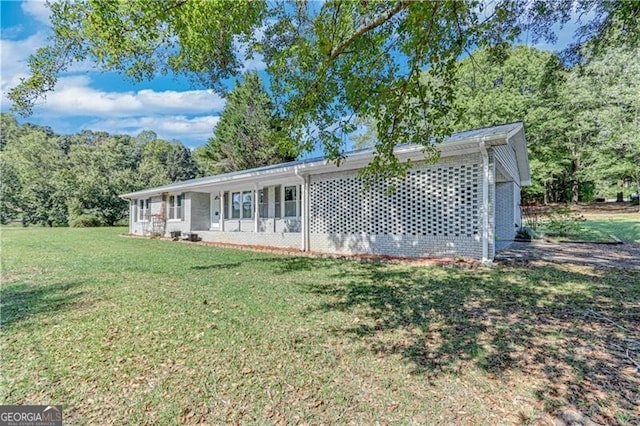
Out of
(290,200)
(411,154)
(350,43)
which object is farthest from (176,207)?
(350,43)

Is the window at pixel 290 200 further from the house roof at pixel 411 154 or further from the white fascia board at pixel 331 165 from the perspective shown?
the house roof at pixel 411 154

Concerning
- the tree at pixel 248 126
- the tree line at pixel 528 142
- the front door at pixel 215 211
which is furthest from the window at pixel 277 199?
the tree at pixel 248 126

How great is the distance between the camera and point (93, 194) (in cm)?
3042

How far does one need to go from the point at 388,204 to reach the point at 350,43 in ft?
18.3

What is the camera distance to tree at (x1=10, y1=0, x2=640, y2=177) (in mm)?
4289

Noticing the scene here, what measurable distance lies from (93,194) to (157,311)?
105 feet

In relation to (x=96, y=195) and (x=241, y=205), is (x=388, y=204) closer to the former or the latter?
(x=241, y=205)

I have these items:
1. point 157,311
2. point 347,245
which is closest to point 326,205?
point 347,245

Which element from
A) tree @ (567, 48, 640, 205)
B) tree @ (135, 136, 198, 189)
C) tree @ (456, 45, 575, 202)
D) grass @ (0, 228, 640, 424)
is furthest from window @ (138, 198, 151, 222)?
tree @ (567, 48, 640, 205)

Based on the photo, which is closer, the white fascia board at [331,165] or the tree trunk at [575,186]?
the white fascia board at [331,165]

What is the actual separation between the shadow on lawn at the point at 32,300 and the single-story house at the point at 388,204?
5633mm

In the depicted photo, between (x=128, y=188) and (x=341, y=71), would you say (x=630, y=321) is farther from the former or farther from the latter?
(x=128, y=188)

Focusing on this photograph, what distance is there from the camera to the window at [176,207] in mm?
18391

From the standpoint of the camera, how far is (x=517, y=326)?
13.7 ft
